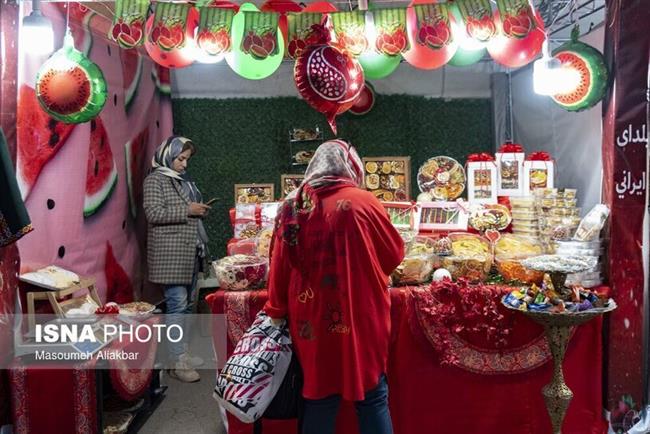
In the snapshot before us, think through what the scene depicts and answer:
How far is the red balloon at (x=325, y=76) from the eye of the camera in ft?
9.53

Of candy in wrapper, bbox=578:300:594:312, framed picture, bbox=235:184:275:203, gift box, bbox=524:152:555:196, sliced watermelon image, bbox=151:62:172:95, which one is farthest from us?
sliced watermelon image, bbox=151:62:172:95

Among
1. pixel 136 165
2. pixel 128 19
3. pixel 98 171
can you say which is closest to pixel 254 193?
pixel 136 165

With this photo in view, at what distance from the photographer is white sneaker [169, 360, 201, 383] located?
4.05 m

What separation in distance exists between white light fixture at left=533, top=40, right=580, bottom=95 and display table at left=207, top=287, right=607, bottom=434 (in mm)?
1250

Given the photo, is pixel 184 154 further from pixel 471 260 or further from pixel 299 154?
pixel 471 260

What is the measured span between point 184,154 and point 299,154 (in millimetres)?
1631

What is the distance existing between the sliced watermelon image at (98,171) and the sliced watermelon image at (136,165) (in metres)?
0.30

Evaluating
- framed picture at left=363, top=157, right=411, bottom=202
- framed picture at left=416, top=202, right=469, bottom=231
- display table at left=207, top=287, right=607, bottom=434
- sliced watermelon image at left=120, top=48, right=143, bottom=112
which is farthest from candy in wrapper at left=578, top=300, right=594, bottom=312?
sliced watermelon image at left=120, top=48, right=143, bottom=112

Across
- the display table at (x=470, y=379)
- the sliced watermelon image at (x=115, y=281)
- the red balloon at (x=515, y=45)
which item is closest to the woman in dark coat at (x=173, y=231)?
the sliced watermelon image at (x=115, y=281)

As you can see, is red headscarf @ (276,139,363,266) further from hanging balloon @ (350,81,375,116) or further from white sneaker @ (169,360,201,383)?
hanging balloon @ (350,81,375,116)

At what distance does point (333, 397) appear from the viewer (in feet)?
7.55

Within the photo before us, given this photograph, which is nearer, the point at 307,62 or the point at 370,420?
the point at 370,420

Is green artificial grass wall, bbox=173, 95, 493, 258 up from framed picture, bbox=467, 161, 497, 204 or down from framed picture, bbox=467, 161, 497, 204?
up

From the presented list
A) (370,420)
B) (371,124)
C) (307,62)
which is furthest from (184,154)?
(370,420)
